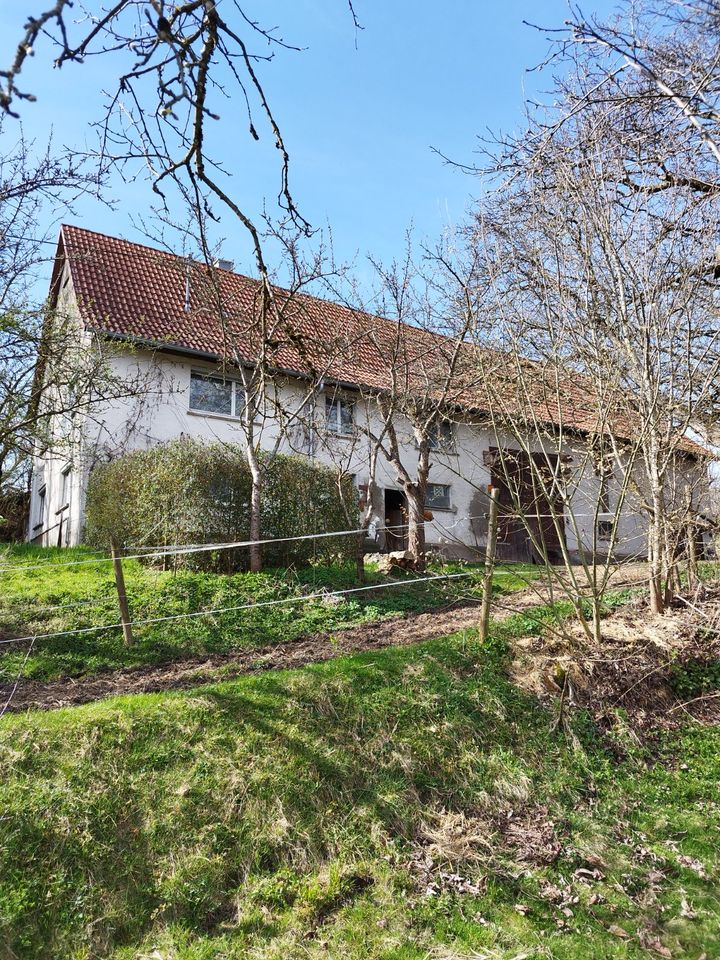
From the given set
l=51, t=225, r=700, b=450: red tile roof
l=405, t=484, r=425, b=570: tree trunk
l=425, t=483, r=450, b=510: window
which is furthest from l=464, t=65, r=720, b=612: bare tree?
l=425, t=483, r=450, b=510: window

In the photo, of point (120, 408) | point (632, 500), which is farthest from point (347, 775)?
point (120, 408)

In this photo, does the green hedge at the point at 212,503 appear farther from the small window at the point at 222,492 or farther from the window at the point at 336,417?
the window at the point at 336,417

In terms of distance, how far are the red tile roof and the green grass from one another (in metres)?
3.41

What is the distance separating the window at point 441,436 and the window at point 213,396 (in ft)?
14.8

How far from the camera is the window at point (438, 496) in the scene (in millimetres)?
20484

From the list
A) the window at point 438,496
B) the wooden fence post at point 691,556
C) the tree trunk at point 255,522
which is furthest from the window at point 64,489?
the wooden fence post at point 691,556

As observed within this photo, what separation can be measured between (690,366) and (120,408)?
12.1 metres

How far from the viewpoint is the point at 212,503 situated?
41.5ft

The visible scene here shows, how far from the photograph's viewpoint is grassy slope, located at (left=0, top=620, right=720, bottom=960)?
5.30 metres

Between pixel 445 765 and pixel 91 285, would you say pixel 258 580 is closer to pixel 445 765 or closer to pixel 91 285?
pixel 445 765

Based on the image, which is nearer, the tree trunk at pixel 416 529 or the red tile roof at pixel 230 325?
the red tile roof at pixel 230 325

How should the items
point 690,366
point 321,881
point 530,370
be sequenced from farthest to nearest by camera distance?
point 530,370 → point 690,366 → point 321,881

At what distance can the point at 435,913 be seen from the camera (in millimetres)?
5461

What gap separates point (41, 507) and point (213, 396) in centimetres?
641
